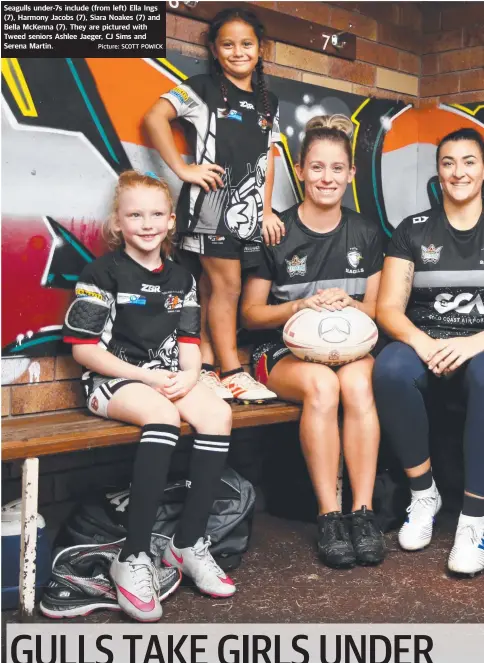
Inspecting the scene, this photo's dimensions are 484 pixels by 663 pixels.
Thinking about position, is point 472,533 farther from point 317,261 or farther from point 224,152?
point 224,152

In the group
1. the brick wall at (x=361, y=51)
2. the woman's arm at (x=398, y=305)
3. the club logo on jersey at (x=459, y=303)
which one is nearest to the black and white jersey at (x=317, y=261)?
the woman's arm at (x=398, y=305)

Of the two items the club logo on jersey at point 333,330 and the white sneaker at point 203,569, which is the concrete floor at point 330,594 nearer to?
the white sneaker at point 203,569

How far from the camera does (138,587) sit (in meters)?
2.36

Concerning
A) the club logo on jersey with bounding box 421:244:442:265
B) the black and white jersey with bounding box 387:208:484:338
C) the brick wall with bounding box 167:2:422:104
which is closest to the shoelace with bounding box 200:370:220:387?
the black and white jersey with bounding box 387:208:484:338

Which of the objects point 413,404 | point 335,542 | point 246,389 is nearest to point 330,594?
point 335,542

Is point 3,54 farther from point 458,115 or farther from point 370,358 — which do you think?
point 458,115

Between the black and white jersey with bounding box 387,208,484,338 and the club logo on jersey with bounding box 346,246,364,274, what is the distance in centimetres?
15

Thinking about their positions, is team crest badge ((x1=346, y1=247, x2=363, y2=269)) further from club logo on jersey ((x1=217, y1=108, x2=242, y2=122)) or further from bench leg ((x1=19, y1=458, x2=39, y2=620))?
bench leg ((x1=19, y1=458, x2=39, y2=620))

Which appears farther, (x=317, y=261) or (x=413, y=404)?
(x=317, y=261)

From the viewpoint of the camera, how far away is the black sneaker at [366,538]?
111 inches

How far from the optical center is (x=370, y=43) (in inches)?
159

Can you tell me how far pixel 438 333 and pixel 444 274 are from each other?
245 millimetres

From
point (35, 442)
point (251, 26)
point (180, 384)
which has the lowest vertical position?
point (35, 442)

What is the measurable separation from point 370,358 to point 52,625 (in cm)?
149
